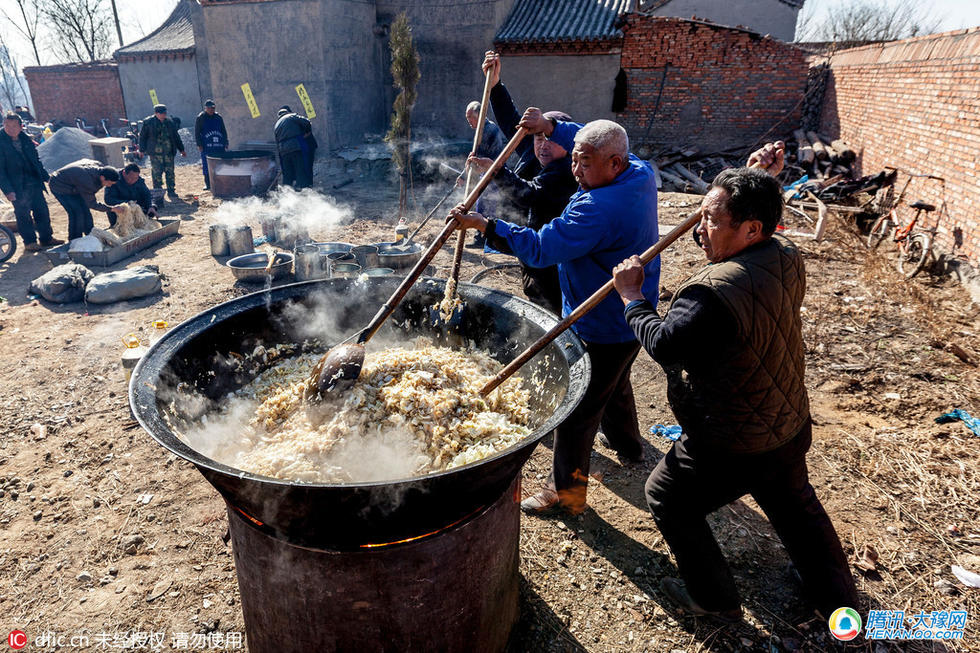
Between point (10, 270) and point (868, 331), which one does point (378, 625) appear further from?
point (10, 270)

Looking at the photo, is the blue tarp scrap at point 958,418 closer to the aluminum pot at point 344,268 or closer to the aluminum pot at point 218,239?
the aluminum pot at point 344,268

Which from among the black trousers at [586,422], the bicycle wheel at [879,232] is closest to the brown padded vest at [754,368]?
the black trousers at [586,422]

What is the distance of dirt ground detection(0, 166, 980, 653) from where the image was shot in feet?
9.54

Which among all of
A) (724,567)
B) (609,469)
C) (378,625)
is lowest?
(609,469)

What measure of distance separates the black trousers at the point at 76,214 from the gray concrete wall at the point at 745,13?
16.8 metres

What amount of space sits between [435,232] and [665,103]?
8948 mm

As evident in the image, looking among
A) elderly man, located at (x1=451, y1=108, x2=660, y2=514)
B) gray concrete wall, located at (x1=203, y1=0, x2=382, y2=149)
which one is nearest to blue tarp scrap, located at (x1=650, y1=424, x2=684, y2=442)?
elderly man, located at (x1=451, y1=108, x2=660, y2=514)

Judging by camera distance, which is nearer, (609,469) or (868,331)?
(609,469)

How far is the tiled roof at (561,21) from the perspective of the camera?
46.6 feet

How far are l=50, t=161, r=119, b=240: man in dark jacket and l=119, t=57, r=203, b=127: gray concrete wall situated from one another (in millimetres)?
14546

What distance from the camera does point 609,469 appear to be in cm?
411

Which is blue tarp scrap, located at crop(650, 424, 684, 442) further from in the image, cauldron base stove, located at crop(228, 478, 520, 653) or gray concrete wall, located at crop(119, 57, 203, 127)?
gray concrete wall, located at crop(119, 57, 203, 127)

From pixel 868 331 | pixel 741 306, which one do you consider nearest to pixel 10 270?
pixel 741 306

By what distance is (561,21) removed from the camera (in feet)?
49.1
